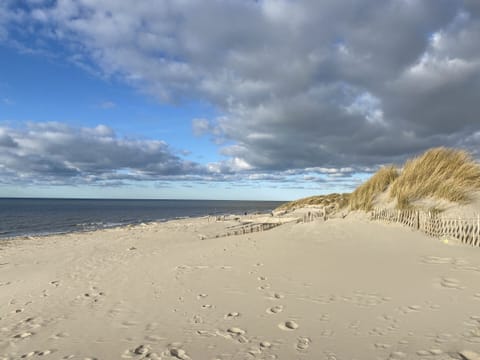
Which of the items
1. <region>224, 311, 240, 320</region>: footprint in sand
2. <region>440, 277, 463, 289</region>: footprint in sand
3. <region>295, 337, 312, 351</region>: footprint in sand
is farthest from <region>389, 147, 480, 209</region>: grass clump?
<region>295, 337, 312, 351</region>: footprint in sand

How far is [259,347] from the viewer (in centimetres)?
439

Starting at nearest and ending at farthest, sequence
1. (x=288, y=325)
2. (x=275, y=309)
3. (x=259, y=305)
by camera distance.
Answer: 1. (x=288, y=325)
2. (x=275, y=309)
3. (x=259, y=305)

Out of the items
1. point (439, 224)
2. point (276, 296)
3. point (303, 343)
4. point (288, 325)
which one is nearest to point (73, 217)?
point (276, 296)

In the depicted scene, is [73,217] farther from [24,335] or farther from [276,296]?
[276,296]

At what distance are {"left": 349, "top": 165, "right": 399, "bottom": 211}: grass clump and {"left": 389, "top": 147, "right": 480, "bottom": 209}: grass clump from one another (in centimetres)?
147

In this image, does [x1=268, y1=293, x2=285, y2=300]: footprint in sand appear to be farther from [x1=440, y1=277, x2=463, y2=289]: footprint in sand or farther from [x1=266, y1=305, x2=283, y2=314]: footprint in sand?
[x1=440, y1=277, x2=463, y2=289]: footprint in sand

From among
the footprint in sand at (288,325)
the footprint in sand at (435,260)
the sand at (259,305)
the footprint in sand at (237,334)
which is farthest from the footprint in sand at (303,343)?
the footprint in sand at (435,260)

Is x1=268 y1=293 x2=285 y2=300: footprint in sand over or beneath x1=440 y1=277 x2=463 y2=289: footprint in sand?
beneath

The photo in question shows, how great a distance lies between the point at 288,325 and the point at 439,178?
44.1ft

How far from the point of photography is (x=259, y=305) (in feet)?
20.0

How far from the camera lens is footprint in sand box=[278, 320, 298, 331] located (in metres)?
4.96

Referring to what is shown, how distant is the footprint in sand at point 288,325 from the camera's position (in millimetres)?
4957

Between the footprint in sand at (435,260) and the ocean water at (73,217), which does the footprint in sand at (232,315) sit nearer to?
the footprint in sand at (435,260)

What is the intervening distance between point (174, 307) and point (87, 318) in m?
1.63
